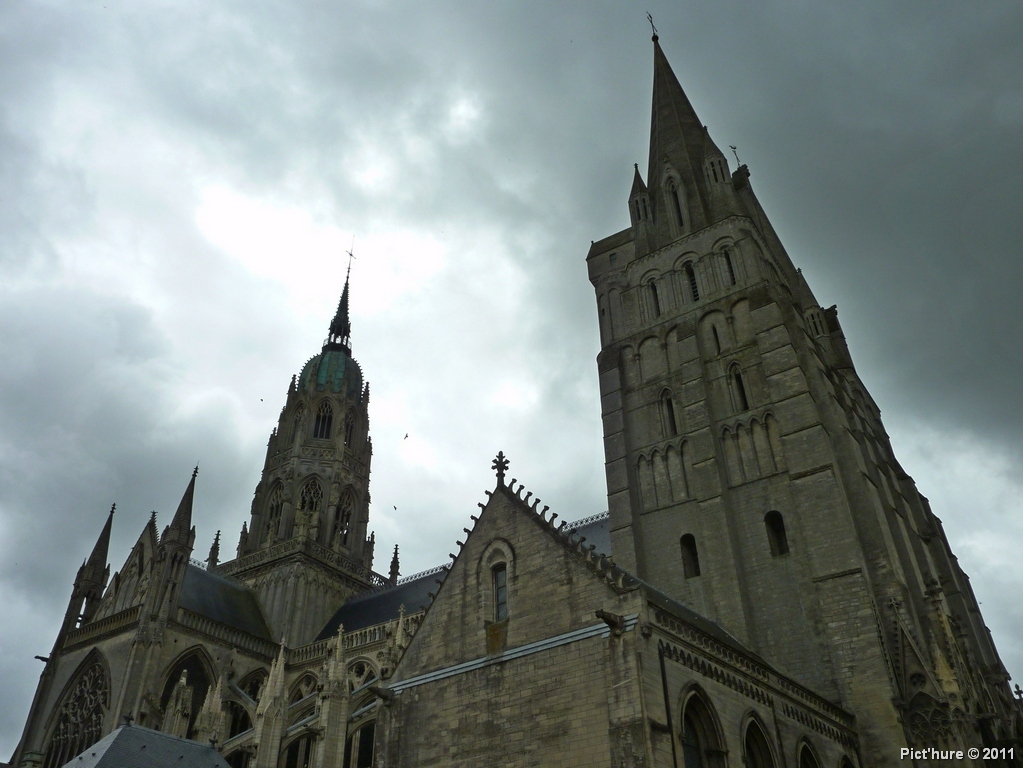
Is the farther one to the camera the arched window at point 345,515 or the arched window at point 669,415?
the arched window at point 345,515

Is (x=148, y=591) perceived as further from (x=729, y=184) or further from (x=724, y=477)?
(x=729, y=184)

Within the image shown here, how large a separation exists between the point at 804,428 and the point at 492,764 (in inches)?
605

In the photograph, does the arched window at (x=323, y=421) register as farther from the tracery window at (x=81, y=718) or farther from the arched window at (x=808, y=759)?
the arched window at (x=808, y=759)

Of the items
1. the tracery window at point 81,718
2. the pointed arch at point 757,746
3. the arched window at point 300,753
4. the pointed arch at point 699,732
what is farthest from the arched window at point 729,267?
the tracery window at point 81,718

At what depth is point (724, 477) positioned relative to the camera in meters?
27.3

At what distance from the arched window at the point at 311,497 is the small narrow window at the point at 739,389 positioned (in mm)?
25361

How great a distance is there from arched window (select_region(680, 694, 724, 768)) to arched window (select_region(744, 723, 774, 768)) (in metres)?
1.40

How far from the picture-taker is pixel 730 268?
1260 inches

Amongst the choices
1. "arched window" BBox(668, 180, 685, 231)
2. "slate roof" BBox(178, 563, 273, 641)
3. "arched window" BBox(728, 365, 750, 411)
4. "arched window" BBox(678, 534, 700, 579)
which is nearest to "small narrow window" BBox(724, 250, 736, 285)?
"arched window" BBox(668, 180, 685, 231)

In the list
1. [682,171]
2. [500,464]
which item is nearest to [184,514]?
[500,464]

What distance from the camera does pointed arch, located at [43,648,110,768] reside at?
31.0m

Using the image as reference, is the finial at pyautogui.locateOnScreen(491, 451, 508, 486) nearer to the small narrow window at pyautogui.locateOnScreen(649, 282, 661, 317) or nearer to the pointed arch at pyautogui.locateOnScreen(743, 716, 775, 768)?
the pointed arch at pyautogui.locateOnScreen(743, 716, 775, 768)

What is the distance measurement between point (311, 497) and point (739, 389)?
2605 cm

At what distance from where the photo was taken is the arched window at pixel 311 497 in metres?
44.4
